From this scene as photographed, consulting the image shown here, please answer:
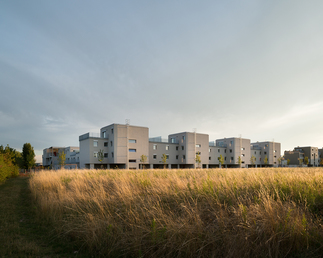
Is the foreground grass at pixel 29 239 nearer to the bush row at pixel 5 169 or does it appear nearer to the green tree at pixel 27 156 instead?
the bush row at pixel 5 169

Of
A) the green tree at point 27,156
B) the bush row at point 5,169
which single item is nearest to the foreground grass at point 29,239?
the bush row at point 5,169

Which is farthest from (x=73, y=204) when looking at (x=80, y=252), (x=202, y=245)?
(x=202, y=245)

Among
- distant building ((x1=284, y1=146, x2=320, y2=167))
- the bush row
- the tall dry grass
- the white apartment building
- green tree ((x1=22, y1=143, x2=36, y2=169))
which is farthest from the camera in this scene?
distant building ((x1=284, y1=146, x2=320, y2=167))

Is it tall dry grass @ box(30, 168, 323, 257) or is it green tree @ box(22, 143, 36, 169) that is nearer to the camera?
tall dry grass @ box(30, 168, 323, 257)

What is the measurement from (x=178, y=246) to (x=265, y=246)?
1.64 meters

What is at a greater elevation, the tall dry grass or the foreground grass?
the tall dry grass

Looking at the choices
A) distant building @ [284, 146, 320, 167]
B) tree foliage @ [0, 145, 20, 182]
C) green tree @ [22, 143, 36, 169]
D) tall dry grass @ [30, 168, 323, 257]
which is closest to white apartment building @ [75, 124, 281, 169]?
green tree @ [22, 143, 36, 169]

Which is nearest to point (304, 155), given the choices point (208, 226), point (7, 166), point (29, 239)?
point (7, 166)

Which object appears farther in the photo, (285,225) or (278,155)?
(278,155)

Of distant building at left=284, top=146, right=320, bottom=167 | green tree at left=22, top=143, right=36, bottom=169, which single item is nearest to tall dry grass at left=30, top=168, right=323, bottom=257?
green tree at left=22, top=143, right=36, bottom=169

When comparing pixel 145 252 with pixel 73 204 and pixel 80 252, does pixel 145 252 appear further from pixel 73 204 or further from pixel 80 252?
pixel 73 204

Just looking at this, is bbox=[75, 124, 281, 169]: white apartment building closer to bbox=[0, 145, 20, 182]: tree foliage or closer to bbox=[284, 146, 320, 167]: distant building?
bbox=[0, 145, 20, 182]: tree foliage

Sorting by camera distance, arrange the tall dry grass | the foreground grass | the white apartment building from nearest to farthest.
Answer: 1. the tall dry grass
2. the foreground grass
3. the white apartment building

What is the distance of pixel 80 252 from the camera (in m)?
5.08
